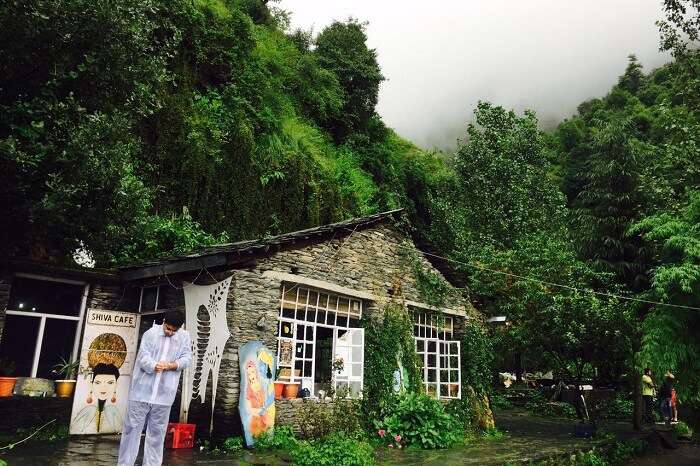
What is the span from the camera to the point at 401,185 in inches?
1089

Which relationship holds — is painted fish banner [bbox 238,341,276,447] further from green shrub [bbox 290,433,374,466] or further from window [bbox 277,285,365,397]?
green shrub [bbox 290,433,374,466]

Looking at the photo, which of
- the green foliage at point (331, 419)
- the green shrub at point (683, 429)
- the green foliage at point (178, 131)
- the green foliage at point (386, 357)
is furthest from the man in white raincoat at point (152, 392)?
the green shrub at point (683, 429)

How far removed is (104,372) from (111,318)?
1.03 m

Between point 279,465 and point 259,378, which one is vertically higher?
point 259,378

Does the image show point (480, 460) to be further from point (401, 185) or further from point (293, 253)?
point (401, 185)

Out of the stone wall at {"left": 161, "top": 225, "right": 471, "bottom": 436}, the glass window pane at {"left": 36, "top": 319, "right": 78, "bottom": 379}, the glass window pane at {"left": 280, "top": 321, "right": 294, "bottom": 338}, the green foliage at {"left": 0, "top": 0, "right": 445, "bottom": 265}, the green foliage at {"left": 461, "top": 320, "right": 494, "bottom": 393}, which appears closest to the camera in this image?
the green foliage at {"left": 0, "top": 0, "right": 445, "bottom": 265}

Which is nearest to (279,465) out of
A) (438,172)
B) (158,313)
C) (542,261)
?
(158,313)

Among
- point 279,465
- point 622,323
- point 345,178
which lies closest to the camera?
point 279,465

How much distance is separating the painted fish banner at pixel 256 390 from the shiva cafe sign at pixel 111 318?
10.2 feet

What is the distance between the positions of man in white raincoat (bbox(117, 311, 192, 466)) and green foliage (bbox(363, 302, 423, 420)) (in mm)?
5855

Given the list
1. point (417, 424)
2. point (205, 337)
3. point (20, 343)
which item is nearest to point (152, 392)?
point (205, 337)

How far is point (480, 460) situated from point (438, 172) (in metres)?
25.0

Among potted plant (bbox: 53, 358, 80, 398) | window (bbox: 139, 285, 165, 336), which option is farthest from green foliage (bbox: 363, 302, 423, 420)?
potted plant (bbox: 53, 358, 80, 398)

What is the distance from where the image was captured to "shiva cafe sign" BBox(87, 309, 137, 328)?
9.41m
